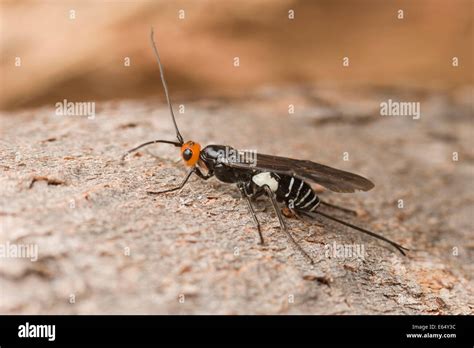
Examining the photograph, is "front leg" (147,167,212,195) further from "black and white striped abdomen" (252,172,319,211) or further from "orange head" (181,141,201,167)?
"black and white striped abdomen" (252,172,319,211)

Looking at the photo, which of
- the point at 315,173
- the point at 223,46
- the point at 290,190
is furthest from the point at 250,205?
the point at 223,46

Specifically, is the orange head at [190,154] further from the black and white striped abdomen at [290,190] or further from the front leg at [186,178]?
the black and white striped abdomen at [290,190]

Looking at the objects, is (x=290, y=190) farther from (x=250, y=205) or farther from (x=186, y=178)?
(x=186, y=178)

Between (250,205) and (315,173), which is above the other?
(315,173)

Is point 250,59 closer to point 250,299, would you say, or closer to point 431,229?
point 431,229

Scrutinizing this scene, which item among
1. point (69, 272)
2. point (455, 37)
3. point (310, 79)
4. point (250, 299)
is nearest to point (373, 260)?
point (250, 299)

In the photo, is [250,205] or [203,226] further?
[250,205]

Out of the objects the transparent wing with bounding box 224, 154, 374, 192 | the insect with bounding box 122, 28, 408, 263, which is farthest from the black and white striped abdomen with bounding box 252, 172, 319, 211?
the transparent wing with bounding box 224, 154, 374, 192
